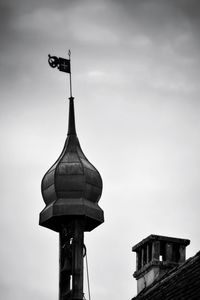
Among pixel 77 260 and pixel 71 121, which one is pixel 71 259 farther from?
pixel 71 121

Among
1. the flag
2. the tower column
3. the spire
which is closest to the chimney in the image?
the tower column

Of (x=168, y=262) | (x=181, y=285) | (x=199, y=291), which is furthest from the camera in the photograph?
(x=168, y=262)

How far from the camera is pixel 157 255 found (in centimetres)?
2472

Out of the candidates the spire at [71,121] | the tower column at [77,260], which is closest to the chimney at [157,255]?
the tower column at [77,260]

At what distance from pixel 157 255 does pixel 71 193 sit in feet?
Answer: 8.53

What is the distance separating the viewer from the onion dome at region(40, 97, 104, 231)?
83.6 feet

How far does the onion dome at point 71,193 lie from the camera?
2547cm

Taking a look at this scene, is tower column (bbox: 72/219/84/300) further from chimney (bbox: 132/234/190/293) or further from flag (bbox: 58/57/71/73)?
flag (bbox: 58/57/71/73)

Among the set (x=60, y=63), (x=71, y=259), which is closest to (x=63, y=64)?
→ (x=60, y=63)

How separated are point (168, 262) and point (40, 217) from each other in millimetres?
3394

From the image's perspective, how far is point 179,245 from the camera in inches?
981

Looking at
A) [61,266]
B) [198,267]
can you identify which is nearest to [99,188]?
[61,266]

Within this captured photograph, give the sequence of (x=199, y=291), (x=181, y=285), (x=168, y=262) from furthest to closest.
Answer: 1. (x=168, y=262)
2. (x=181, y=285)
3. (x=199, y=291)

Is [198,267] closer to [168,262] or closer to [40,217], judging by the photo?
[168,262]
